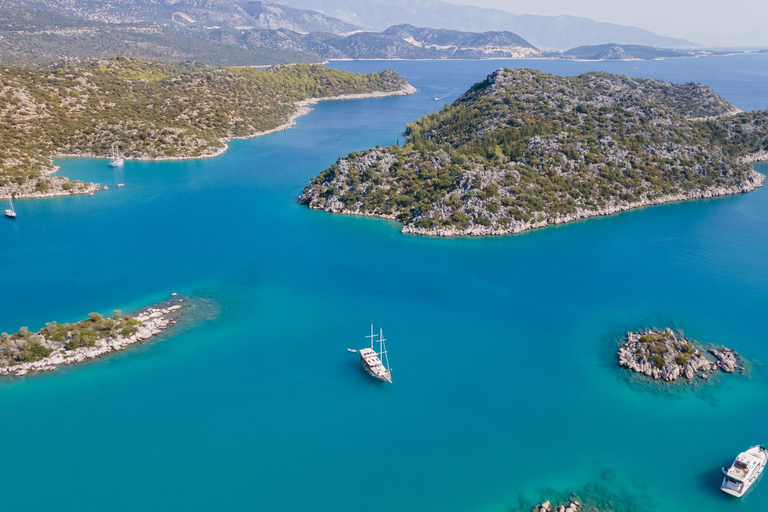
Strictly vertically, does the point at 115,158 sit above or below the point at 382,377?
above

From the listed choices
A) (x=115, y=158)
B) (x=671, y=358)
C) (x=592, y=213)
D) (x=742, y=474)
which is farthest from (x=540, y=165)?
(x=115, y=158)

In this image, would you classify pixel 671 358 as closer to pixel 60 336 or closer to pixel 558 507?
pixel 558 507

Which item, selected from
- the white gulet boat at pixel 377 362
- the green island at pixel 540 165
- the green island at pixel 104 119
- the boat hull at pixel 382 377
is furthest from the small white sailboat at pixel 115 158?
the boat hull at pixel 382 377

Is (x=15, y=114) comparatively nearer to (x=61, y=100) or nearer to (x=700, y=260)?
(x=61, y=100)

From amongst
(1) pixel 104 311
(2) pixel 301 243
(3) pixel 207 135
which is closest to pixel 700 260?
(2) pixel 301 243

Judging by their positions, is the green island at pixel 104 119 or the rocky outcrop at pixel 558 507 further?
the green island at pixel 104 119

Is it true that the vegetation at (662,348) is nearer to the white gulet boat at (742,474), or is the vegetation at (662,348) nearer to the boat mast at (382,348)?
the white gulet boat at (742,474)

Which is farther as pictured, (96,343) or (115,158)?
(115,158)
